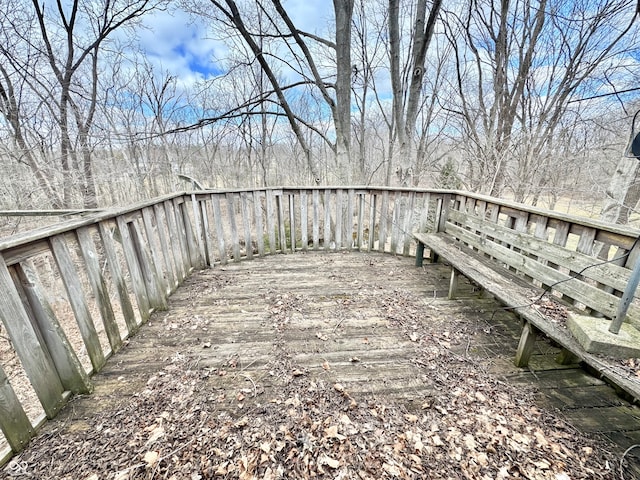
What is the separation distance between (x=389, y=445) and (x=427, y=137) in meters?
11.3

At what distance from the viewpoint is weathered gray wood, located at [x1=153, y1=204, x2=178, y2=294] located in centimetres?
269

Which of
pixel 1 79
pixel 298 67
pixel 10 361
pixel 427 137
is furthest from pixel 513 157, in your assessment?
pixel 1 79

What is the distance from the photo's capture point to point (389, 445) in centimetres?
140

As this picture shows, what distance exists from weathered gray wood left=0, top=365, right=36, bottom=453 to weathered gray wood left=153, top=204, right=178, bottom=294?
157 cm

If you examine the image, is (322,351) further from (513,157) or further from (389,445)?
(513,157)

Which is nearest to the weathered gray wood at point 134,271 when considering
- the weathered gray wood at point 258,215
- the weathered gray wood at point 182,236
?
the weathered gray wood at point 182,236

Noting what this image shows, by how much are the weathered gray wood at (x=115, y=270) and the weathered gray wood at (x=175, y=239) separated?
34.4 inches

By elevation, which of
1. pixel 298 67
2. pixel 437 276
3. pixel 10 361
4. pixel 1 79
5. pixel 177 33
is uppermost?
pixel 177 33

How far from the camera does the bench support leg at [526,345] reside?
186 cm

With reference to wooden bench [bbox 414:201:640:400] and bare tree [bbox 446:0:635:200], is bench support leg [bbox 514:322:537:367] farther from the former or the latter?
bare tree [bbox 446:0:635:200]

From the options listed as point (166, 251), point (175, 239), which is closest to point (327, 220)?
point (175, 239)

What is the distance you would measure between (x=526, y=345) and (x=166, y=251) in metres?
3.33

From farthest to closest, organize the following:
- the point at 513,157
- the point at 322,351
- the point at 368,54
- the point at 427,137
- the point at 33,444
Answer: the point at 427,137, the point at 368,54, the point at 513,157, the point at 322,351, the point at 33,444

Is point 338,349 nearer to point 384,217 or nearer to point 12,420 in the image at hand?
point 12,420
